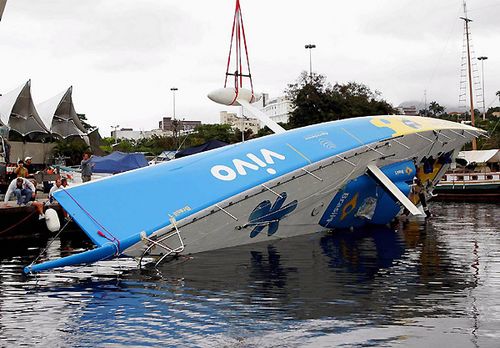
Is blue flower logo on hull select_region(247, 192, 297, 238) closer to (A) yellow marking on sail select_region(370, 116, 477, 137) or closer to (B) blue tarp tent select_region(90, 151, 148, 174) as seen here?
(A) yellow marking on sail select_region(370, 116, 477, 137)

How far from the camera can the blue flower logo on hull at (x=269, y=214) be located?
15288 mm

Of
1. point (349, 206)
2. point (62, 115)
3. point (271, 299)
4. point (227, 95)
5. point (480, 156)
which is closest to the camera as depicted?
point (271, 299)

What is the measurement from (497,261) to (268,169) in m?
5.22

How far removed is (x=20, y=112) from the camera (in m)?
52.2

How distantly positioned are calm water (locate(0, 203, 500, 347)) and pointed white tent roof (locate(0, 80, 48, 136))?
37413 millimetres

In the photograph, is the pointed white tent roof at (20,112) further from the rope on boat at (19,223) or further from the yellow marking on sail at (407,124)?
the yellow marking on sail at (407,124)

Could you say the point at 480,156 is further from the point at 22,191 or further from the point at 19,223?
the point at 19,223

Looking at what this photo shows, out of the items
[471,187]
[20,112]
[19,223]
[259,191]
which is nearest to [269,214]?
[259,191]

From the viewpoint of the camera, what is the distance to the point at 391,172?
18406mm

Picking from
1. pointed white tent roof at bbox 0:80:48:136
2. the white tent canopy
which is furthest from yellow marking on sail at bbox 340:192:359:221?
pointed white tent roof at bbox 0:80:48:136

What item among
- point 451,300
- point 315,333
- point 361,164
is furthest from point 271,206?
point 315,333

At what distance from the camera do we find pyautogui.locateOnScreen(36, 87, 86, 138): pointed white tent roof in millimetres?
57750

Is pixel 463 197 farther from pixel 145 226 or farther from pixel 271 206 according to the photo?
pixel 145 226

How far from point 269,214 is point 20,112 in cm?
4120
